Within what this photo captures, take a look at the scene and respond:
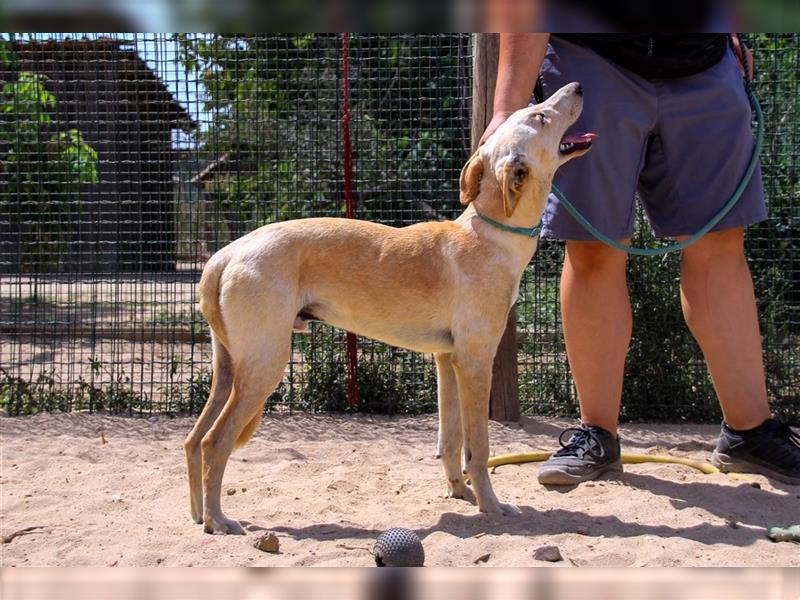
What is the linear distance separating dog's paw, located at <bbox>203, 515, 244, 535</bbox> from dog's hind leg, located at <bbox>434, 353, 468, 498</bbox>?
0.97 metres

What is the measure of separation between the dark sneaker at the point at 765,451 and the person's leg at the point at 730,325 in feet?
0.18

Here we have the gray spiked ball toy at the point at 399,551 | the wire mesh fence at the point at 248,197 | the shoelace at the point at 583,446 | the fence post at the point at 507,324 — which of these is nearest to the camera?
the gray spiked ball toy at the point at 399,551

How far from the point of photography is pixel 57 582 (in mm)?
646

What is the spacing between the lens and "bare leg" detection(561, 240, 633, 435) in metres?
3.91

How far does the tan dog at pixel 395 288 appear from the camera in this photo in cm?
339

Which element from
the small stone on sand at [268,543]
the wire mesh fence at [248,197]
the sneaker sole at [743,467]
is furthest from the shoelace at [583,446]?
the wire mesh fence at [248,197]

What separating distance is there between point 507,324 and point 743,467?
1861 millimetres

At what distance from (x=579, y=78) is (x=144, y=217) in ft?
11.9

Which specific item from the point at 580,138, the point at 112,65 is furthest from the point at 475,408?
the point at 112,65

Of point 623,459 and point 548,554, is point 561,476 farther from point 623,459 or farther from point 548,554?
point 548,554

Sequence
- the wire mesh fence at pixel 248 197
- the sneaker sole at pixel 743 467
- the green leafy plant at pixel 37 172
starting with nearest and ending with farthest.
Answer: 1. the sneaker sole at pixel 743 467
2. the wire mesh fence at pixel 248 197
3. the green leafy plant at pixel 37 172

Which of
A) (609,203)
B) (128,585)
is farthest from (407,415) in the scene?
(128,585)

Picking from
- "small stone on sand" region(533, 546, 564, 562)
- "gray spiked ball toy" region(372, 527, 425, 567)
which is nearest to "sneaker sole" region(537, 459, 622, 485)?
"small stone on sand" region(533, 546, 564, 562)

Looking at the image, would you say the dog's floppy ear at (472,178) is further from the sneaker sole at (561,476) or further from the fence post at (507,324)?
the fence post at (507,324)
